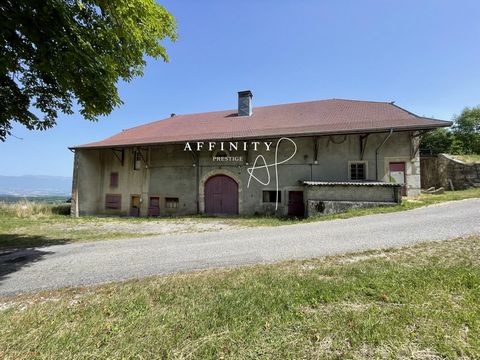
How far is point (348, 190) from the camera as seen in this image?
422 inches

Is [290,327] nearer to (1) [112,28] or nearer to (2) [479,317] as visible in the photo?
(2) [479,317]

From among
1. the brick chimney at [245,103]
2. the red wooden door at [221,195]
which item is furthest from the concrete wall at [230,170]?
the brick chimney at [245,103]

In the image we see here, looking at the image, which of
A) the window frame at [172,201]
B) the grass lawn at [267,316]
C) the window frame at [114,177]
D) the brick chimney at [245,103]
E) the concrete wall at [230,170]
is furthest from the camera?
the brick chimney at [245,103]

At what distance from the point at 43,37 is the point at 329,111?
14970 millimetres

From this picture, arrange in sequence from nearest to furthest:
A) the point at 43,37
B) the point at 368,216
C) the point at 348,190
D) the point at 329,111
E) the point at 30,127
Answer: the point at 43,37, the point at 30,127, the point at 368,216, the point at 348,190, the point at 329,111

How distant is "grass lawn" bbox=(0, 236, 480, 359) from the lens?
2.28m

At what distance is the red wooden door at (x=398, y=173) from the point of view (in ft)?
40.9

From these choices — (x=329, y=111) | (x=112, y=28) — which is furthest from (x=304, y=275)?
(x=329, y=111)

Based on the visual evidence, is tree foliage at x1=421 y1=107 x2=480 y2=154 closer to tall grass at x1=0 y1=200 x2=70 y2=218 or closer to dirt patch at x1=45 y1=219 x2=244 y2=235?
dirt patch at x1=45 y1=219 x2=244 y2=235

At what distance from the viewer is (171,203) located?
16188 mm

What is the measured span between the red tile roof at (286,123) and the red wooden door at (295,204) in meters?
3.25

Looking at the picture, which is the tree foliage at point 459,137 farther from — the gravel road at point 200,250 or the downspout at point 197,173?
the gravel road at point 200,250

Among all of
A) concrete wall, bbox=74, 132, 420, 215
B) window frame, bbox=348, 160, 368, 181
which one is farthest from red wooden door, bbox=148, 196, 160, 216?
window frame, bbox=348, 160, 368, 181

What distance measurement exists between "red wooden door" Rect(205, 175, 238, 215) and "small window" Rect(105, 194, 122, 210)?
6.55 metres
